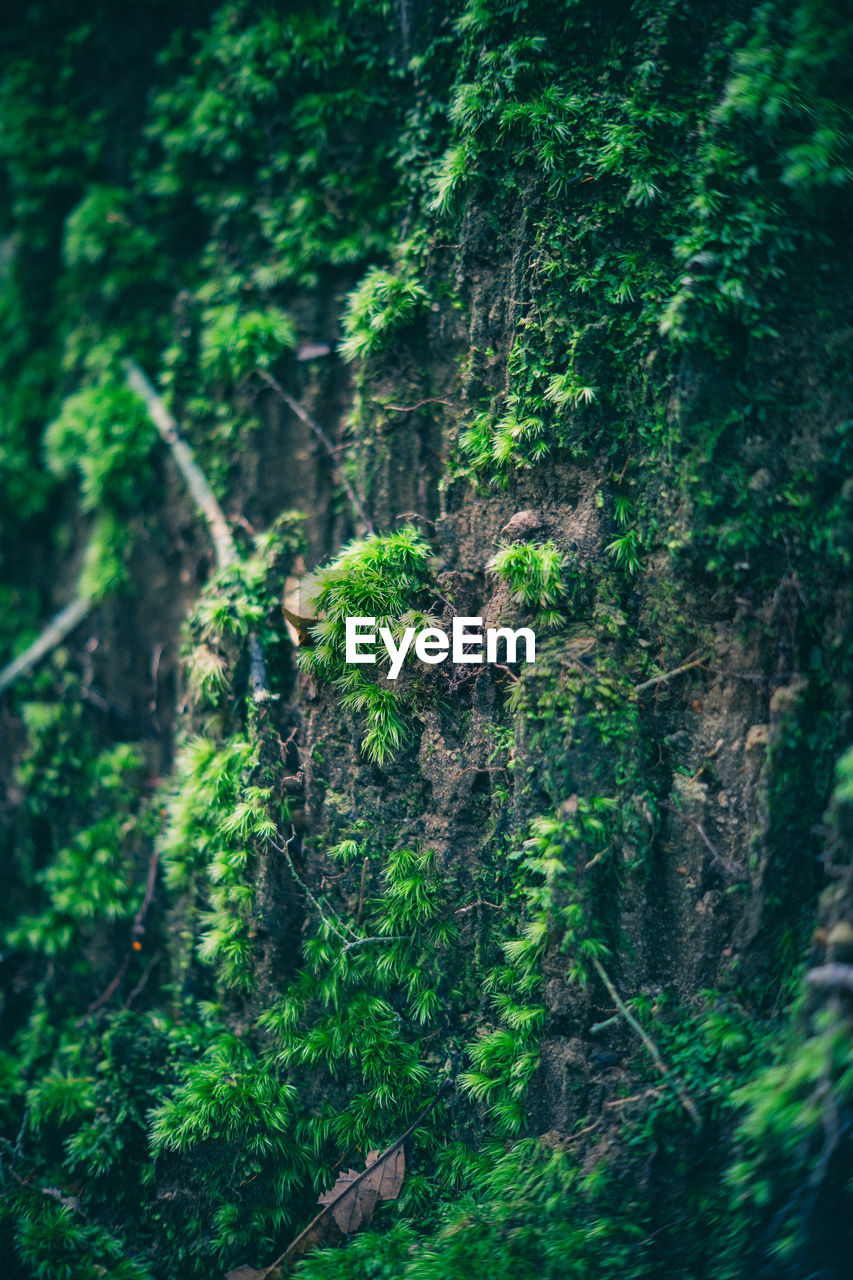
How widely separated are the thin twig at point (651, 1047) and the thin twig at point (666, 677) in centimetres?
114

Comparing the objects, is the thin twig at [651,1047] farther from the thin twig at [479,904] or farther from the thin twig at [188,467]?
the thin twig at [188,467]

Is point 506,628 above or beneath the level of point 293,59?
beneath

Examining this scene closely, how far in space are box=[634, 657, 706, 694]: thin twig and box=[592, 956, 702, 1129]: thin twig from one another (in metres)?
1.14

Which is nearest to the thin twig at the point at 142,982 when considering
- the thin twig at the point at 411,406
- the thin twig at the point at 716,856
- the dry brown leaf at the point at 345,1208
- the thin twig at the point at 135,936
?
the thin twig at the point at 135,936

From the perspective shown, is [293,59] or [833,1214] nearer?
[833,1214]

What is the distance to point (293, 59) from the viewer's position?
12.5ft

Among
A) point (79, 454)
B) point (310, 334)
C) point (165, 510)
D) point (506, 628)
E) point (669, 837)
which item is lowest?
point (669, 837)

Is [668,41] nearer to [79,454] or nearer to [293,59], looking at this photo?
[293,59]

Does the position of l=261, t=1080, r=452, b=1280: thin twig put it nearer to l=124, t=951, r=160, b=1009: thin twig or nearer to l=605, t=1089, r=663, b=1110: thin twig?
l=605, t=1089, r=663, b=1110: thin twig

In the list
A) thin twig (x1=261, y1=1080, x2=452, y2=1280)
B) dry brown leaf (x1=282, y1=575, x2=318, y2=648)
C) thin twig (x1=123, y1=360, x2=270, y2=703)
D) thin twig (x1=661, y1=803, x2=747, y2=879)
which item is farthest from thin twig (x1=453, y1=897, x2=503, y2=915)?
thin twig (x1=123, y1=360, x2=270, y2=703)

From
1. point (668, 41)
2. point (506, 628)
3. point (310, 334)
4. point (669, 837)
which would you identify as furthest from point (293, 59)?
point (669, 837)

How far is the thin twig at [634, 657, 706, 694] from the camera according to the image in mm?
2971

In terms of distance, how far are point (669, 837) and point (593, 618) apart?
3.28ft

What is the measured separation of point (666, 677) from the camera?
3.00m
